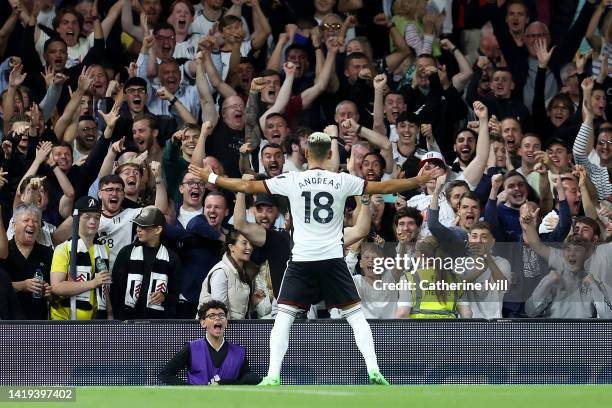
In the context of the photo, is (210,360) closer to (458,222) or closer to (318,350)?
(318,350)

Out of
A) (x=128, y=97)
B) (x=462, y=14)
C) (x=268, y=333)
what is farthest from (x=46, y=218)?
(x=462, y=14)

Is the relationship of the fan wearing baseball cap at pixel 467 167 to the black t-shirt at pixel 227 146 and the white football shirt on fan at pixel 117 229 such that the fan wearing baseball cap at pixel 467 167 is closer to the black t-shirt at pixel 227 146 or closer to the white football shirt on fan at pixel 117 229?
the black t-shirt at pixel 227 146

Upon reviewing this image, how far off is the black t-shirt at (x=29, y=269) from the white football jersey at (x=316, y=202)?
303 centimetres

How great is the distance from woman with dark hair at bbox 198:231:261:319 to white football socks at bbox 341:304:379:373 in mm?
1841

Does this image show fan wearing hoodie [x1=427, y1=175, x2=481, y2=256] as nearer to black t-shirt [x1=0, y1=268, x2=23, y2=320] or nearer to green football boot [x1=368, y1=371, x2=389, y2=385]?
green football boot [x1=368, y1=371, x2=389, y2=385]

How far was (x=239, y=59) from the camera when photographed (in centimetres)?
1652

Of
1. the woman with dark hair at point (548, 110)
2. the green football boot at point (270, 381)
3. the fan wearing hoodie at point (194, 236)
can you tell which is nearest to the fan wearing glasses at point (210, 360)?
the green football boot at point (270, 381)

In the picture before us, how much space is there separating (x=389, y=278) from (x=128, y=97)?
15.1 ft

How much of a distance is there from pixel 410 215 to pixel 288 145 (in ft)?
7.23

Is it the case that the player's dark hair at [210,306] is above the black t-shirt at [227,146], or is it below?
below

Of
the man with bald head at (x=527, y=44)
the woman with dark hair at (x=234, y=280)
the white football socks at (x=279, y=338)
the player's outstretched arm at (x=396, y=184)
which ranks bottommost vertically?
the white football socks at (x=279, y=338)

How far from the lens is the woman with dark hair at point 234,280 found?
12500 millimetres

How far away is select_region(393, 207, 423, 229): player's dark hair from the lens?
42.6ft

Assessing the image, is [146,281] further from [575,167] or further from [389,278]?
[575,167]
